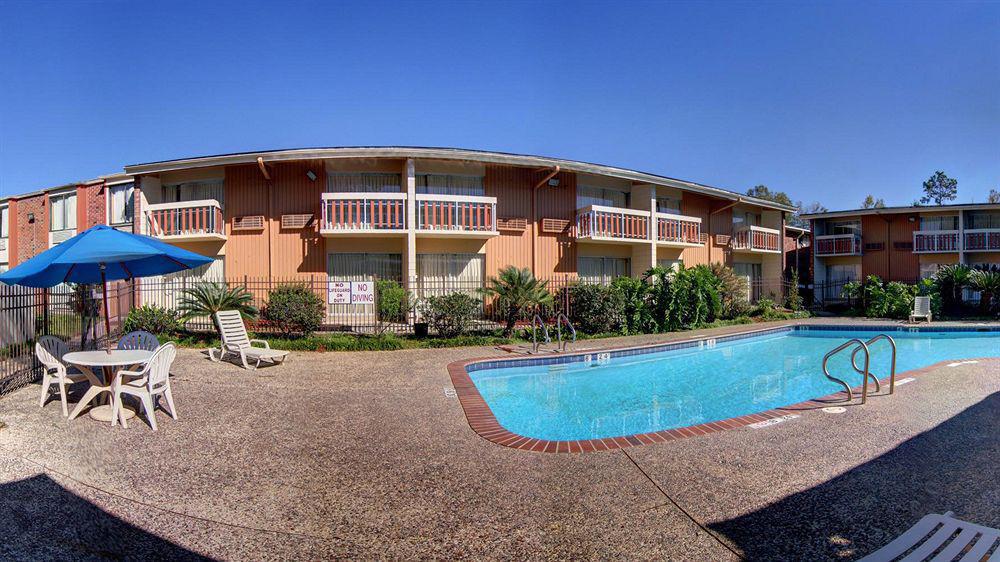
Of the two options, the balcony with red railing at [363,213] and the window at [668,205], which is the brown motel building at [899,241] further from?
the balcony with red railing at [363,213]

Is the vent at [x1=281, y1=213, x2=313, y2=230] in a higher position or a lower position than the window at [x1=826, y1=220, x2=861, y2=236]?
lower

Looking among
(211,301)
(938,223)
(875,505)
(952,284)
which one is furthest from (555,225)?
(938,223)

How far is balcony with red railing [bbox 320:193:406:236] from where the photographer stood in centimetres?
1446

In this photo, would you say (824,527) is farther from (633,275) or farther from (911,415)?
(633,275)

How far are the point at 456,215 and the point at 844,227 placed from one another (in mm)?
24176

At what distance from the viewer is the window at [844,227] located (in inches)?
1016

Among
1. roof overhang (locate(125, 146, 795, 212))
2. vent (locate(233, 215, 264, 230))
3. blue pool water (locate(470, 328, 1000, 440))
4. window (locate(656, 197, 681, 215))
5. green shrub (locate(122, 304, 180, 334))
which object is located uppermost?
roof overhang (locate(125, 146, 795, 212))

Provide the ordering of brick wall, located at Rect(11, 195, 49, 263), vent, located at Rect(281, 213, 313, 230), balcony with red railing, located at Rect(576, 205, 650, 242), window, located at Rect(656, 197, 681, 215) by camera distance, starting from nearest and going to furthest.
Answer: vent, located at Rect(281, 213, 313, 230) < balcony with red railing, located at Rect(576, 205, 650, 242) < window, located at Rect(656, 197, 681, 215) < brick wall, located at Rect(11, 195, 49, 263)

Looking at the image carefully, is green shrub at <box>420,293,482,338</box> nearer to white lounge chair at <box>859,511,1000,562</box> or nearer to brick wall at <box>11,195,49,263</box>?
white lounge chair at <box>859,511,1000,562</box>

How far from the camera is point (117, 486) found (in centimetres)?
371

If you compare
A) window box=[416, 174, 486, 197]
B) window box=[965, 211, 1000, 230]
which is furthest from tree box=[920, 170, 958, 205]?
window box=[416, 174, 486, 197]

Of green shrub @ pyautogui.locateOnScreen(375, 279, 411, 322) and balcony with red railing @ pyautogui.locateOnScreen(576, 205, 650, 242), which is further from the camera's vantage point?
balcony with red railing @ pyautogui.locateOnScreen(576, 205, 650, 242)

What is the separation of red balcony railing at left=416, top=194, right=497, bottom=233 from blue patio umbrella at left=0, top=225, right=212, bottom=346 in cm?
833

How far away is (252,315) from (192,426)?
729 centimetres
